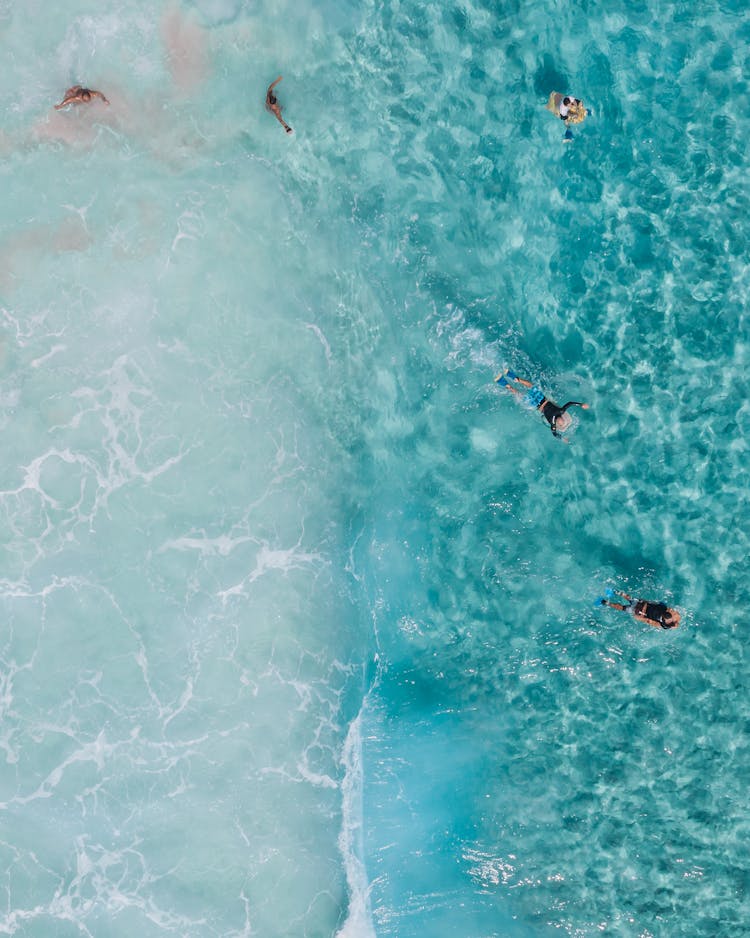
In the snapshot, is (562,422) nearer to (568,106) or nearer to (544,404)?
(544,404)

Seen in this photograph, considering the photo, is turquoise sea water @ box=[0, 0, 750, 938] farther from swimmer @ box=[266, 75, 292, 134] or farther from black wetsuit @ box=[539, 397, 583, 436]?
black wetsuit @ box=[539, 397, 583, 436]

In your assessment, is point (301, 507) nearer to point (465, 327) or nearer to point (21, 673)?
point (465, 327)

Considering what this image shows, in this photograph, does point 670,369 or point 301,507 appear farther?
point 301,507

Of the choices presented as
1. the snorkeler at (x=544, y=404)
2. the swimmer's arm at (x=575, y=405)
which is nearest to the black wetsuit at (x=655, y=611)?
the snorkeler at (x=544, y=404)

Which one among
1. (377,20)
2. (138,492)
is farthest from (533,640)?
(377,20)

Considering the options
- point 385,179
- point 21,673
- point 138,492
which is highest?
point 385,179

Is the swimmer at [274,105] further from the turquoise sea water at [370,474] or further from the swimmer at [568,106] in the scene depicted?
the swimmer at [568,106]

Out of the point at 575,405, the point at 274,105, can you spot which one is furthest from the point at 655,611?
the point at 274,105
